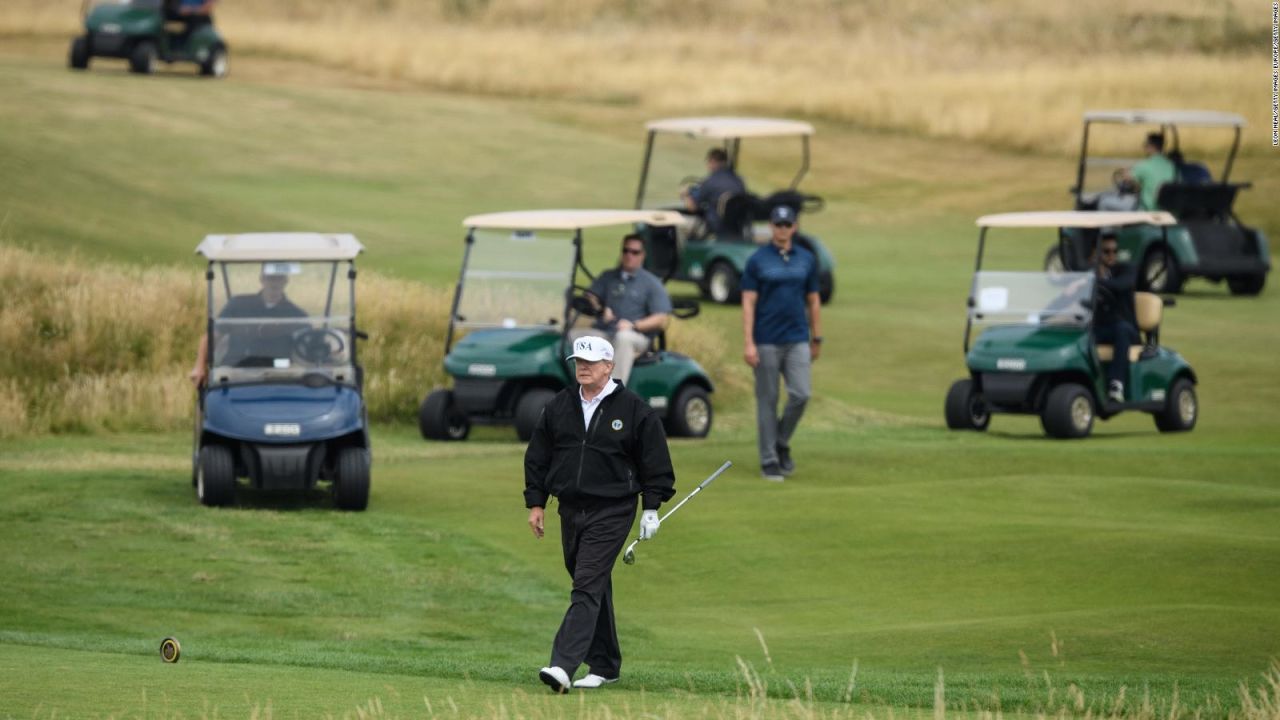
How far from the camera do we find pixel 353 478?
15102 millimetres

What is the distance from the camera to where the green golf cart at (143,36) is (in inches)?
1720

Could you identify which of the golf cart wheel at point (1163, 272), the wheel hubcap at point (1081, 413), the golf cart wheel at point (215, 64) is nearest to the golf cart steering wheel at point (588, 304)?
the wheel hubcap at point (1081, 413)

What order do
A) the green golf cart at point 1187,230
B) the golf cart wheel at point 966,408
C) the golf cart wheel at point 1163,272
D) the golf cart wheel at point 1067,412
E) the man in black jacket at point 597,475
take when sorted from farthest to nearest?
1. the golf cart wheel at point 1163,272
2. the green golf cart at point 1187,230
3. the golf cart wheel at point 966,408
4. the golf cart wheel at point 1067,412
5. the man in black jacket at point 597,475

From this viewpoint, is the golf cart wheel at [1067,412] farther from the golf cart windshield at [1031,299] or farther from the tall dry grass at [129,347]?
the tall dry grass at [129,347]

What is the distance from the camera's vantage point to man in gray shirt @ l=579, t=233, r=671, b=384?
18750 millimetres

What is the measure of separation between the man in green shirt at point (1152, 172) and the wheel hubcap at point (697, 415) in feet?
35.2

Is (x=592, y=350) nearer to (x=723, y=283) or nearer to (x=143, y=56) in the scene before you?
(x=723, y=283)

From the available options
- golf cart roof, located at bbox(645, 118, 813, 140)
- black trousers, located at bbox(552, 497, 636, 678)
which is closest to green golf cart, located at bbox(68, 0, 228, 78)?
golf cart roof, located at bbox(645, 118, 813, 140)

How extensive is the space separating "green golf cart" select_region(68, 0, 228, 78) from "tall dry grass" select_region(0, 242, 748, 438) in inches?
806

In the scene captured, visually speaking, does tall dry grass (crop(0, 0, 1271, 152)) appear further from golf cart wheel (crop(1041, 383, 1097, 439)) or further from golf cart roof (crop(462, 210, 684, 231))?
golf cart roof (crop(462, 210, 684, 231))

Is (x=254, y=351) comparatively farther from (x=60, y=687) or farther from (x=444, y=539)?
(x=60, y=687)

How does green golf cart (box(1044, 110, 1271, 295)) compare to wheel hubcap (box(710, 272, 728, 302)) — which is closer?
wheel hubcap (box(710, 272, 728, 302))

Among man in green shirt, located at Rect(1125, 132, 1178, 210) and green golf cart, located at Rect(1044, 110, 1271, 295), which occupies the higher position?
man in green shirt, located at Rect(1125, 132, 1178, 210)

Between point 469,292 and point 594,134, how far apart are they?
2677 cm
